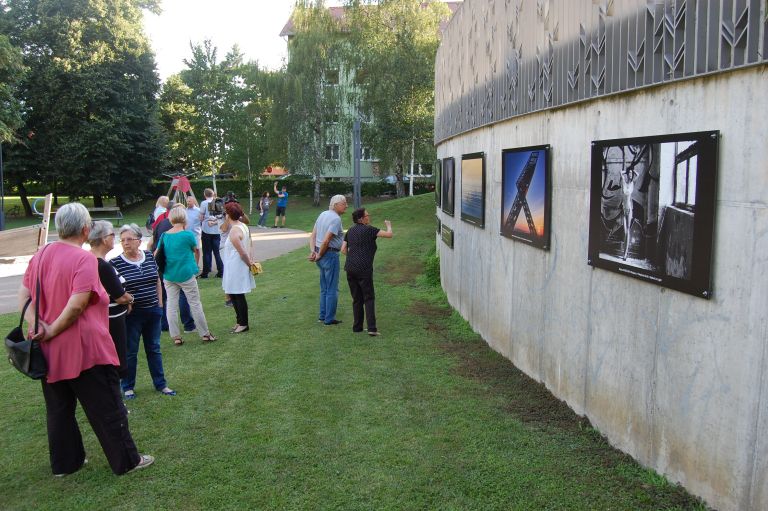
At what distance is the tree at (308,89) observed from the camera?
129ft

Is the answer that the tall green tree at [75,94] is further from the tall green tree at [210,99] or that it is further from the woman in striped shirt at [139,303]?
the woman in striped shirt at [139,303]

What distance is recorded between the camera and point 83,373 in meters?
4.36

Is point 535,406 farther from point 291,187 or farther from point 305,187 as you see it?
point 291,187

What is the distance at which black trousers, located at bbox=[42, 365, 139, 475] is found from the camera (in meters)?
4.41

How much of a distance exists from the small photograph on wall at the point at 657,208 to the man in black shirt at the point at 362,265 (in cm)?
407

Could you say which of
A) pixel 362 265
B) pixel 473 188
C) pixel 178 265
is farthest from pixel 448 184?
pixel 178 265

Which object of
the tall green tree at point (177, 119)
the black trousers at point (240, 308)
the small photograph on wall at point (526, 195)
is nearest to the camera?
the small photograph on wall at point (526, 195)

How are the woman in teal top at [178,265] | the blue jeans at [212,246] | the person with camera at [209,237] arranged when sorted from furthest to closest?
1. the blue jeans at [212,246]
2. the person with camera at [209,237]
3. the woman in teal top at [178,265]

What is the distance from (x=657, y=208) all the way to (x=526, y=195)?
254cm

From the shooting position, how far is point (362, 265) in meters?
8.78

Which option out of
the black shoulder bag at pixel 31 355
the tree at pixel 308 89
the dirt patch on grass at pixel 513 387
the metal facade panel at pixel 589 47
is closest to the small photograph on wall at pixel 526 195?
the metal facade panel at pixel 589 47

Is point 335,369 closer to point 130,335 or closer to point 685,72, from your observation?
point 130,335

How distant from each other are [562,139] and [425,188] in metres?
40.0

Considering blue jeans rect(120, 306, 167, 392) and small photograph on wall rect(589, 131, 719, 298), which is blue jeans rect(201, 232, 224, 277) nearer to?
blue jeans rect(120, 306, 167, 392)
